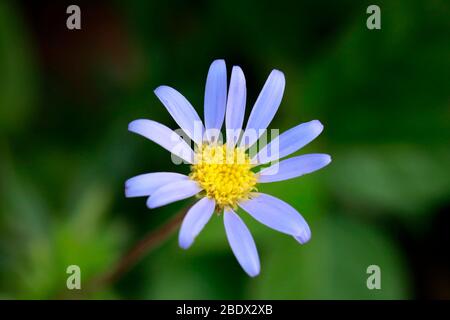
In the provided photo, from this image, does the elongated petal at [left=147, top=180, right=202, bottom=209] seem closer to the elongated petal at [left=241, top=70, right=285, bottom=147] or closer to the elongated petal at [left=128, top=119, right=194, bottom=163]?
the elongated petal at [left=128, top=119, right=194, bottom=163]

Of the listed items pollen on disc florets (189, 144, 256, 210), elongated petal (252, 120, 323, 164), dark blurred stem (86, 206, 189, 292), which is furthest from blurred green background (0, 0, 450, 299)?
elongated petal (252, 120, 323, 164)

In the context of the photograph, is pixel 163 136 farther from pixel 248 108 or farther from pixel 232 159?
pixel 248 108

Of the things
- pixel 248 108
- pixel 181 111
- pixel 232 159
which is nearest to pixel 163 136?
pixel 181 111

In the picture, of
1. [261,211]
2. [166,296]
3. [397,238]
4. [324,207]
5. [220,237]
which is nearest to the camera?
[261,211]
